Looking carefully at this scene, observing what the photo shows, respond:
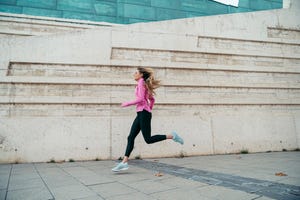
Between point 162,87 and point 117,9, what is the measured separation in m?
7.21

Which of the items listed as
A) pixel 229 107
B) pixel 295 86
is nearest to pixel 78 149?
pixel 229 107

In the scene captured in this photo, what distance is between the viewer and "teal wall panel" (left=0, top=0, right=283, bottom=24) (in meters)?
10.6

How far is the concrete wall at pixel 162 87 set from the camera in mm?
5648

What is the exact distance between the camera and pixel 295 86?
24.5 ft

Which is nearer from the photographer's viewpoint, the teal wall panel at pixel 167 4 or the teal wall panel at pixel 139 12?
the teal wall panel at pixel 139 12

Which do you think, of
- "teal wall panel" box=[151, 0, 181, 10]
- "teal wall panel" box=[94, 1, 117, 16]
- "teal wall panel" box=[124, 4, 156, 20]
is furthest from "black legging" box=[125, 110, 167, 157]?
"teal wall panel" box=[151, 0, 181, 10]

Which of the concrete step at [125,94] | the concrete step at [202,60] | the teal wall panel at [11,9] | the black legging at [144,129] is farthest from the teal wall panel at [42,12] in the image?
the black legging at [144,129]

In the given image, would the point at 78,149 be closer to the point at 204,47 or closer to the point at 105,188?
the point at 105,188

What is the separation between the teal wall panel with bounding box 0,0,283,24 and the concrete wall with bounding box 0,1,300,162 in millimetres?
5638

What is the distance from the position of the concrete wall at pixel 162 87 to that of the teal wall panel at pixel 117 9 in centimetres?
564

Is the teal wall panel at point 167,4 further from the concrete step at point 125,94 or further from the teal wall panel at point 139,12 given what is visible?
the concrete step at point 125,94

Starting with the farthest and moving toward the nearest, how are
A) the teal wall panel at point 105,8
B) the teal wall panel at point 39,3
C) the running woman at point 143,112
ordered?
the teal wall panel at point 105,8 → the teal wall panel at point 39,3 → the running woman at point 143,112

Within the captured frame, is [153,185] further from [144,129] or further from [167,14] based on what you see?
[167,14]

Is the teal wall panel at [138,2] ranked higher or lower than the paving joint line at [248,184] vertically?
higher
